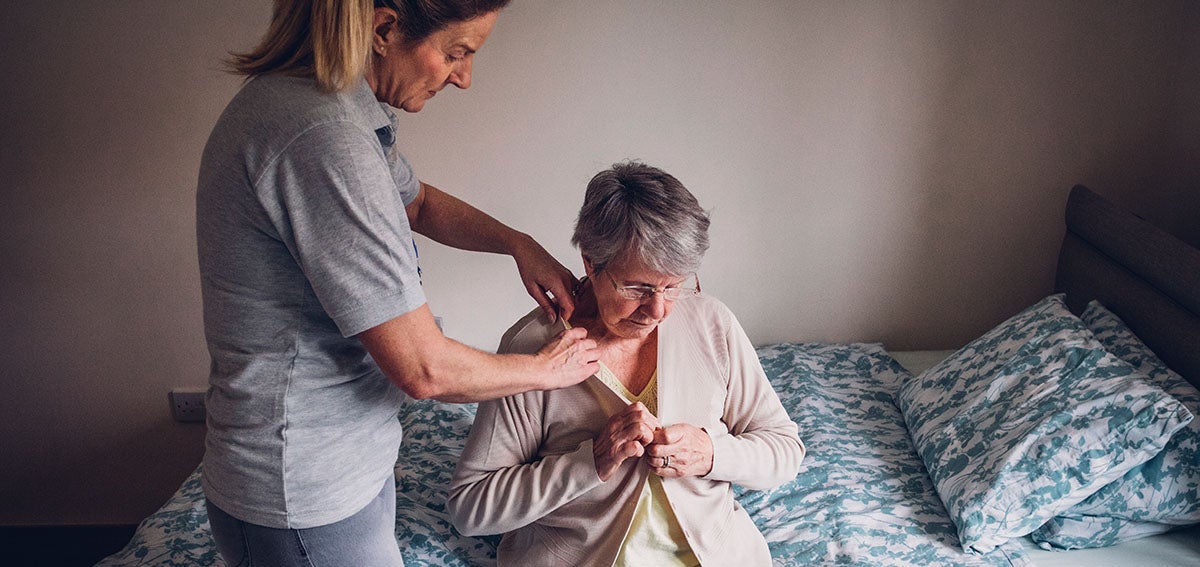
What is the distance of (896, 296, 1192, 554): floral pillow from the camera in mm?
1651

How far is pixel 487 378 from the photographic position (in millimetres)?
1178

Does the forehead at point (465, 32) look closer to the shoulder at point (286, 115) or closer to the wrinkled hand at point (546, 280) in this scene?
the shoulder at point (286, 115)

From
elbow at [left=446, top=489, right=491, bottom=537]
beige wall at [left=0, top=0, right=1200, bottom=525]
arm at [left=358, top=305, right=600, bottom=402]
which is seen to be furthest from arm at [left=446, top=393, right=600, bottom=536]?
beige wall at [left=0, top=0, right=1200, bottom=525]

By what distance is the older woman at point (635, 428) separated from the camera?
4.68ft

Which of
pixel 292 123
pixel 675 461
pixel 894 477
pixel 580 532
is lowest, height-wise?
pixel 894 477

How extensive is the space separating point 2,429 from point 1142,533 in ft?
10.1

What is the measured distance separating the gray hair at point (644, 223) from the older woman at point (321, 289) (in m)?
0.29

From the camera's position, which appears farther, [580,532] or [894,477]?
[894,477]

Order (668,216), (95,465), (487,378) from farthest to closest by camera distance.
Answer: (95,465), (668,216), (487,378)

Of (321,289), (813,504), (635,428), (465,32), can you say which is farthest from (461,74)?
(813,504)

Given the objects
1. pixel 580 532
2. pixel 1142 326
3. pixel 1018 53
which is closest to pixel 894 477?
pixel 1142 326

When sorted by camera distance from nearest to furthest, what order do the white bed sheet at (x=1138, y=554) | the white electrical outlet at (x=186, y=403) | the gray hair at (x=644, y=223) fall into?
the gray hair at (x=644, y=223) → the white bed sheet at (x=1138, y=554) → the white electrical outlet at (x=186, y=403)

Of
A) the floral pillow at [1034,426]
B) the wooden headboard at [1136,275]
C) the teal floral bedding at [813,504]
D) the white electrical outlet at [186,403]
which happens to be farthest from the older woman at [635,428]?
the white electrical outlet at [186,403]

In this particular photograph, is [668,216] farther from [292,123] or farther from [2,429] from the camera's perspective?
[2,429]
